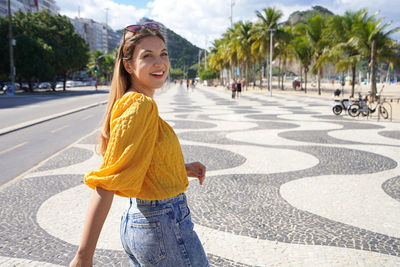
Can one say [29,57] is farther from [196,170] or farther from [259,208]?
[196,170]

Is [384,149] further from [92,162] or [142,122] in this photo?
[142,122]

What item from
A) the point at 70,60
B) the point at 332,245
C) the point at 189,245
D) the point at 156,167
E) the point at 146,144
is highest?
the point at 70,60

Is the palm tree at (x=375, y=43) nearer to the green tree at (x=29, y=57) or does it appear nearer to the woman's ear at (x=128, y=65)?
the woman's ear at (x=128, y=65)

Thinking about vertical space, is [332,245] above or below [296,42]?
below

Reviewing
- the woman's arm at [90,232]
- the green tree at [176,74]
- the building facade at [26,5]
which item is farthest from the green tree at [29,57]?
the green tree at [176,74]

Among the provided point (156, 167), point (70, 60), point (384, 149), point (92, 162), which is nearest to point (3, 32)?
point (70, 60)

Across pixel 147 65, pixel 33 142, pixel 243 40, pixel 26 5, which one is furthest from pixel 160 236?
pixel 26 5

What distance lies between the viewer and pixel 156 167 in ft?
4.98

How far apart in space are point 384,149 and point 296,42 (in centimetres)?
3620

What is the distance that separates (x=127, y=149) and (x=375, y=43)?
2735cm

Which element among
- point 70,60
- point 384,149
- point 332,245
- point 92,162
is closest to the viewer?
point 332,245

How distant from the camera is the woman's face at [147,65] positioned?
1.57 meters

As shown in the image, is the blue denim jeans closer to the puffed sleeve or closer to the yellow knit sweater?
the yellow knit sweater

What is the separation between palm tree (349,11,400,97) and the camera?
987 inches
